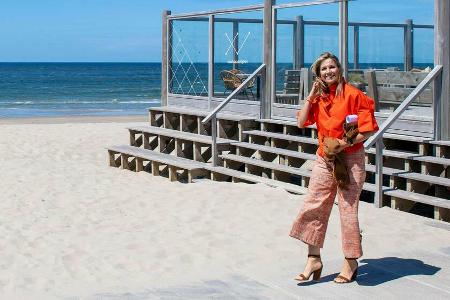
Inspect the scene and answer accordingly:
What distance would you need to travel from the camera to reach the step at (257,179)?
10.2 meters

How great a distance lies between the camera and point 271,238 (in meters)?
7.86

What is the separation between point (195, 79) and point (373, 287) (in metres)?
8.66

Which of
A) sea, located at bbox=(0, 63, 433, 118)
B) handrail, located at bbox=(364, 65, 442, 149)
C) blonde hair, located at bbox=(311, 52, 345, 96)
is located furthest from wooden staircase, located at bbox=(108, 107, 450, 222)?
sea, located at bbox=(0, 63, 433, 118)

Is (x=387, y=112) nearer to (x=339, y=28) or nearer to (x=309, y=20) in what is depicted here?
(x=339, y=28)

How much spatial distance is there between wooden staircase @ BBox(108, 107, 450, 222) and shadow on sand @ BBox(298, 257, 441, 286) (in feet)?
5.40

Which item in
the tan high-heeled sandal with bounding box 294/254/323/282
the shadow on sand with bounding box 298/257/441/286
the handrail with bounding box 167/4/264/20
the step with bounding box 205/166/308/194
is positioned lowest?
the shadow on sand with bounding box 298/257/441/286

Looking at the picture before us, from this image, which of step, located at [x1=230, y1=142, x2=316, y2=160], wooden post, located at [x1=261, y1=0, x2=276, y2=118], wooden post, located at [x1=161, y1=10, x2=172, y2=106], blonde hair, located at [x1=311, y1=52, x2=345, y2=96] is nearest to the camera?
blonde hair, located at [x1=311, y1=52, x2=345, y2=96]

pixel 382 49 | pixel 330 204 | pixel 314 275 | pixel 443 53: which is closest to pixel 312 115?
pixel 330 204

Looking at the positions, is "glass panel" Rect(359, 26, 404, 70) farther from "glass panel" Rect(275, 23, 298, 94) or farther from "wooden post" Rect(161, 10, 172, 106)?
"wooden post" Rect(161, 10, 172, 106)

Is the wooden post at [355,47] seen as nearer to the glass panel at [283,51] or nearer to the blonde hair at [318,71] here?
the glass panel at [283,51]

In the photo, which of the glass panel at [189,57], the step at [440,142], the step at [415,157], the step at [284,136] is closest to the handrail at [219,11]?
the glass panel at [189,57]

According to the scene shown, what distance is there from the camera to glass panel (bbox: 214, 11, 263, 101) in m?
12.9

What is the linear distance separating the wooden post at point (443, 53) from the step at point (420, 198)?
834 mm

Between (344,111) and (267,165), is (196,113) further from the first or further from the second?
(344,111)
